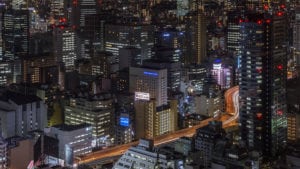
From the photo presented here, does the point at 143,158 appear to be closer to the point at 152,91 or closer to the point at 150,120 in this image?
the point at 150,120

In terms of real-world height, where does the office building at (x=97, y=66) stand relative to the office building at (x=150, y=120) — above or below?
above

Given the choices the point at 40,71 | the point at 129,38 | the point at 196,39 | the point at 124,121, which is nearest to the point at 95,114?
the point at 124,121

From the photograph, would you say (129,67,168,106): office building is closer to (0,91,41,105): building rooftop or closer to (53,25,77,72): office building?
(0,91,41,105): building rooftop

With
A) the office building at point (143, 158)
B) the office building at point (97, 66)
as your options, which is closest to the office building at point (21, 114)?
the office building at point (143, 158)

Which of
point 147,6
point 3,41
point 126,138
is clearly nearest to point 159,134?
point 126,138

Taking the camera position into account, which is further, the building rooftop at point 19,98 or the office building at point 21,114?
the building rooftop at point 19,98

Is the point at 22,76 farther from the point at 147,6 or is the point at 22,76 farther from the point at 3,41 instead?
the point at 147,6

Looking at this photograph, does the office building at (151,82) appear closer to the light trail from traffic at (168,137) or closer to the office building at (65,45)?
the light trail from traffic at (168,137)
